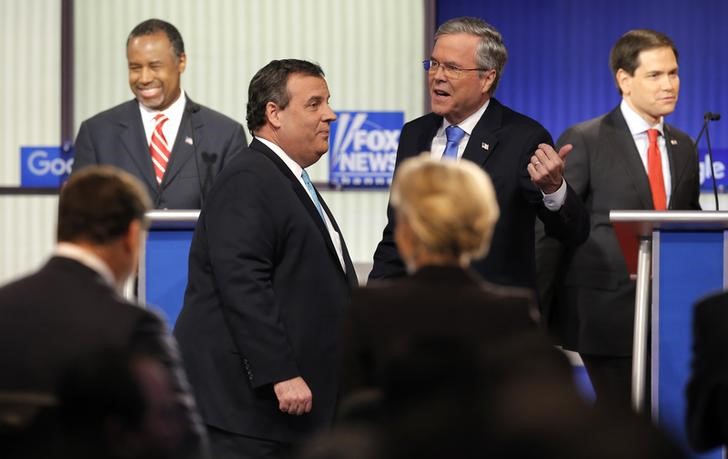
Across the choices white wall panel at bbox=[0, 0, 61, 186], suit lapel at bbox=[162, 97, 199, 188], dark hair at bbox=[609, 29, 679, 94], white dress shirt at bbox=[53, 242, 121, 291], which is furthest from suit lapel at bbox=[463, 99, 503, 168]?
white wall panel at bbox=[0, 0, 61, 186]

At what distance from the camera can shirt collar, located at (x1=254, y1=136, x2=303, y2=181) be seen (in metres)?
4.25

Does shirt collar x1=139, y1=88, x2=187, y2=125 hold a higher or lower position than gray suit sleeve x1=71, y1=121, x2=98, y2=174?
higher

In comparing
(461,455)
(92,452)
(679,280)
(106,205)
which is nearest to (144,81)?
(679,280)

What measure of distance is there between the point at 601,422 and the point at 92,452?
0.89 meters

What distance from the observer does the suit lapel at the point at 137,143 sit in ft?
19.1

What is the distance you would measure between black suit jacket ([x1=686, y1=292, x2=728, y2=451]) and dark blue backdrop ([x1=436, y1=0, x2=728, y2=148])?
5840mm

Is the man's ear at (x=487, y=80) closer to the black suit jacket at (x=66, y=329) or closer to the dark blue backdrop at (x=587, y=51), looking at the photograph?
the black suit jacket at (x=66, y=329)

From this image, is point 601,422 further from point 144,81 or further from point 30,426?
point 144,81

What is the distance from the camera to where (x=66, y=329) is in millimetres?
2408

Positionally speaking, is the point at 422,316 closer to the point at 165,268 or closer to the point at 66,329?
the point at 66,329

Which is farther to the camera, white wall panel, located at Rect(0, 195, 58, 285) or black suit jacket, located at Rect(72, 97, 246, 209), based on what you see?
white wall panel, located at Rect(0, 195, 58, 285)

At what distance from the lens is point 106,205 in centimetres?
258

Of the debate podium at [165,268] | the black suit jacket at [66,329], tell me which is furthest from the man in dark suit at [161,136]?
the black suit jacket at [66,329]

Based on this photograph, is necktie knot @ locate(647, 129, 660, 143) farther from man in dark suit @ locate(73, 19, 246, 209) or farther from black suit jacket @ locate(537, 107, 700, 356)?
man in dark suit @ locate(73, 19, 246, 209)
